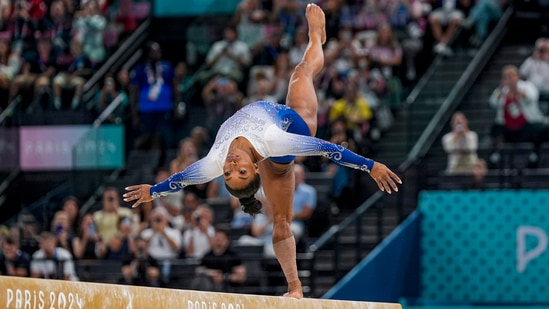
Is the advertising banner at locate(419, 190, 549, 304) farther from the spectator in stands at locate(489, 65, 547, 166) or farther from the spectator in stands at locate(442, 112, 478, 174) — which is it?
the spectator in stands at locate(489, 65, 547, 166)

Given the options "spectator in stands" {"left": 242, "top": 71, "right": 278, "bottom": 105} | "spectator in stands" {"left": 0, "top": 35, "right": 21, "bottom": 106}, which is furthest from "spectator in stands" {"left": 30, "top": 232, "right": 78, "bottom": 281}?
"spectator in stands" {"left": 0, "top": 35, "right": 21, "bottom": 106}

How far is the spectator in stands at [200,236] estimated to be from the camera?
14.4 meters

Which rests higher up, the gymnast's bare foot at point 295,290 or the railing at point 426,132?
the railing at point 426,132

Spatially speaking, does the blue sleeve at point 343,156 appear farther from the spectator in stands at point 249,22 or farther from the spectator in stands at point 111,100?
the spectator in stands at point 249,22

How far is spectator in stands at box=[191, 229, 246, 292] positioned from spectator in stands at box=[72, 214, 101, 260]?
1.70m

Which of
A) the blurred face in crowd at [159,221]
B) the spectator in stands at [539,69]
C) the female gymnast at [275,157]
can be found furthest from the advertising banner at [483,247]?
the female gymnast at [275,157]

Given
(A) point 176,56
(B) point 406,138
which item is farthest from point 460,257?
(A) point 176,56

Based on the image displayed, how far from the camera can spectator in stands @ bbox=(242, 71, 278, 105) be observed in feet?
53.4

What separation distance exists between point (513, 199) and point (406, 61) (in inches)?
119

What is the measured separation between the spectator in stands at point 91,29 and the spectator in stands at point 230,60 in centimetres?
211

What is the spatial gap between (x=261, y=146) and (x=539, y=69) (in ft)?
26.6

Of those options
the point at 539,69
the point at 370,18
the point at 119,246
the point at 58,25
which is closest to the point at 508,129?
the point at 539,69

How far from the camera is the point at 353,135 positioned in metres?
15.8

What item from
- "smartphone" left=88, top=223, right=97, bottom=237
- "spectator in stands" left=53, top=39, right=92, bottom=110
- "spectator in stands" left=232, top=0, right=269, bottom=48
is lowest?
"smartphone" left=88, top=223, right=97, bottom=237
